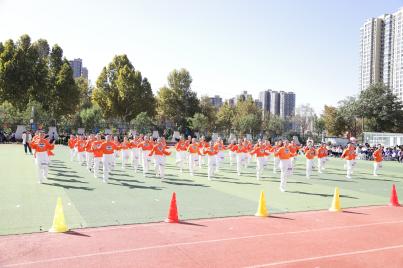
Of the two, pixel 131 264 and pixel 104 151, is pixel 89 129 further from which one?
pixel 131 264

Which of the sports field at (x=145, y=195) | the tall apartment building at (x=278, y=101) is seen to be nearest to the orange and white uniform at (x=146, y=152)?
the sports field at (x=145, y=195)

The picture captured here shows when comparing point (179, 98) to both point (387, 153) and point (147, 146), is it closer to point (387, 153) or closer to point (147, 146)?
point (387, 153)

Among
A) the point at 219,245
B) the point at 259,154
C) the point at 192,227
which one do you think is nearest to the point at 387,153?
the point at 259,154

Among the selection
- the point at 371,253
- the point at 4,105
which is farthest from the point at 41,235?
the point at 4,105

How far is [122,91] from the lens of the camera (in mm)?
61250

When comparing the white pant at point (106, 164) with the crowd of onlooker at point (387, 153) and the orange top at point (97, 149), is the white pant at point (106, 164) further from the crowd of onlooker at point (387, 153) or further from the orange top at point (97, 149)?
the crowd of onlooker at point (387, 153)

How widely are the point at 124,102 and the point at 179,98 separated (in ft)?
32.7

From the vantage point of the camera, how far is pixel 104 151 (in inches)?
701

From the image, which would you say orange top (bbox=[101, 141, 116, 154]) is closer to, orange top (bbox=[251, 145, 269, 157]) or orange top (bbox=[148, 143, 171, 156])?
orange top (bbox=[148, 143, 171, 156])

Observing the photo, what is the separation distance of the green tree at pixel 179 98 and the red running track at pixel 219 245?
57.1 meters

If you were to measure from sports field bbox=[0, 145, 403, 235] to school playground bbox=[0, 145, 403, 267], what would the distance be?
3cm

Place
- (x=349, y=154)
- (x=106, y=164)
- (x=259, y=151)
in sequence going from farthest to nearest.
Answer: (x=349, y=154) < (x=259, y=151) < (x=106, y=164)

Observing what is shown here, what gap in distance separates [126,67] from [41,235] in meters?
54.3

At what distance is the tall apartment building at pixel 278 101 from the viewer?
184 metres
